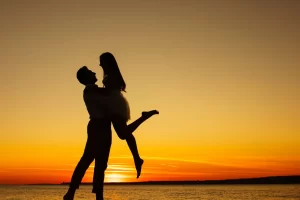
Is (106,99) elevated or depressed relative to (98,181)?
elevated

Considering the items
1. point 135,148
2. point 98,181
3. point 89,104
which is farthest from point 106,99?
point 98,181

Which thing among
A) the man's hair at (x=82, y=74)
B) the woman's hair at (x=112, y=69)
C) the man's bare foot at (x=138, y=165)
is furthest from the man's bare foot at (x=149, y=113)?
the man's hair at (x=82, y=74)

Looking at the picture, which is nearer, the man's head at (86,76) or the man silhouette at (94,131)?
the man silhouette at (94,131)

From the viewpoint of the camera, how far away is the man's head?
7674mm

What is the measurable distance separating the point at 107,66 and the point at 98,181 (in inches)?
74.9

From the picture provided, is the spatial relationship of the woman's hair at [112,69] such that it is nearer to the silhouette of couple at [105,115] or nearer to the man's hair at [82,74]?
the silhouette of couple at [105,115]

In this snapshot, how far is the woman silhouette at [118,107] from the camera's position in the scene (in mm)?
7508

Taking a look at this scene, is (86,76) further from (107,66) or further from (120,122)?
(120,122)

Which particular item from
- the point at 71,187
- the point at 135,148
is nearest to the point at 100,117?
the point at 135,148

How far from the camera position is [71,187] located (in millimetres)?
7766

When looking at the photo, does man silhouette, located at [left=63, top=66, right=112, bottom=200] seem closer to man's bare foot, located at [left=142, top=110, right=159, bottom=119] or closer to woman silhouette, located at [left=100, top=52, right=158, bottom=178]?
woman silhouette, located at [left=100, top=52, right=158, bottom=178]

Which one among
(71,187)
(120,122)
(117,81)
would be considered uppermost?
(117,81)

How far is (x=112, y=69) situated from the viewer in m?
7.62

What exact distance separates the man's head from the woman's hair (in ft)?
0.68
